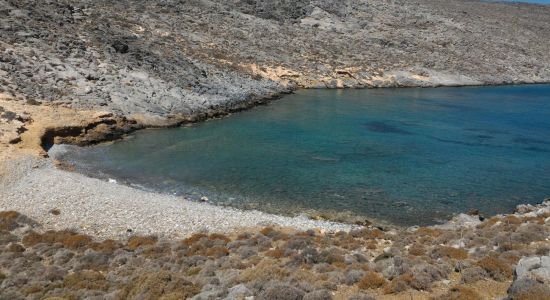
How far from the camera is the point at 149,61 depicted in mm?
53875

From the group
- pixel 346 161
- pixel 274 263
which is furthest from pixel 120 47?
pixel 274 263

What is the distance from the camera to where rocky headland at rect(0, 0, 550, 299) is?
1472 centimetres

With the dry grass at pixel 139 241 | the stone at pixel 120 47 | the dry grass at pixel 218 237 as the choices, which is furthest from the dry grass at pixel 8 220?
the stone at pixel 120 47

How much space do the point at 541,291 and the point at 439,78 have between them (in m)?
81.9

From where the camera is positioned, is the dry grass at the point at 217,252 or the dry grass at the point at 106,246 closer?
the dry grass at the point at 217,252

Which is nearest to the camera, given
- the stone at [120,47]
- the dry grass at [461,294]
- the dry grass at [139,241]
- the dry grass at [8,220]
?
the dry grass at [461,294]

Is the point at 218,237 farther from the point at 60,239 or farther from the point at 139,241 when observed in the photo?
the point at 60,239

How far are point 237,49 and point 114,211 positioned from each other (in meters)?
54.9

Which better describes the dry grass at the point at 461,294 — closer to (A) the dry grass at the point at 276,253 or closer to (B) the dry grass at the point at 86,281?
(A) the dry grass at the point at 276,253

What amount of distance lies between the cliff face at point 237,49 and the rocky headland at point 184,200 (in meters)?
0.28

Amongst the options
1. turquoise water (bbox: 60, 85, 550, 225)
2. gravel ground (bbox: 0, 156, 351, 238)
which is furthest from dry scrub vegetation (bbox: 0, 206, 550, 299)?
turquoise water (bbox: 60, 85, 550, 225)

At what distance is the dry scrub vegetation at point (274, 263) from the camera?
46.2 feet

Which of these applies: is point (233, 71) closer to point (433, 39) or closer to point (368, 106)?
point (368, 106)

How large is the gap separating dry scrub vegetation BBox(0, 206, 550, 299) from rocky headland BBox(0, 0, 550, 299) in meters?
0.07
